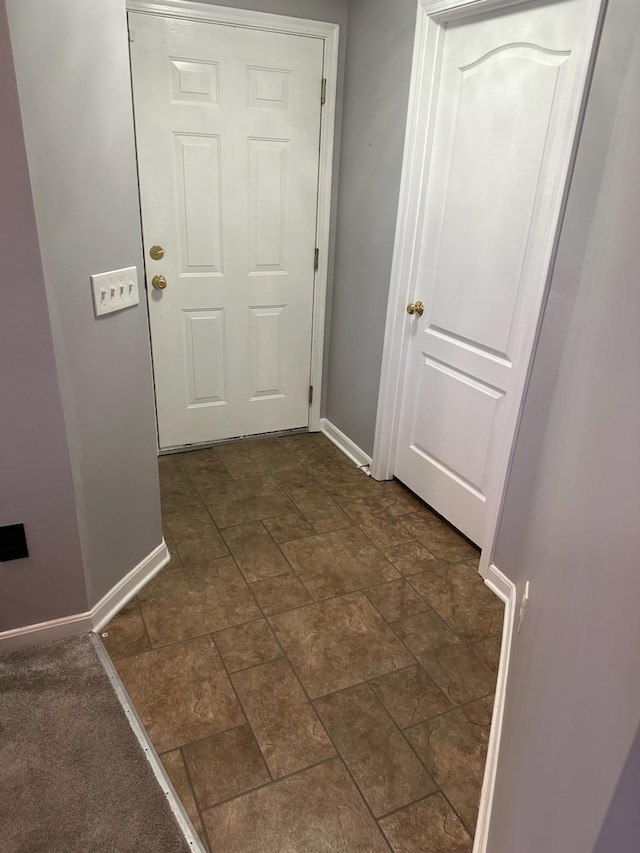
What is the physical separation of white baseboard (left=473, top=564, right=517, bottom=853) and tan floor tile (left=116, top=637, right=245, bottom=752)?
2.23 feet

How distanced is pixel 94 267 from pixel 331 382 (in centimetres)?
193

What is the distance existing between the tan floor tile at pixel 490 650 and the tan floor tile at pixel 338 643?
241 mm

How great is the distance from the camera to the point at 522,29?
6.39ft

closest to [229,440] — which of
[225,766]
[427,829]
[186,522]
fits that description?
[186,522]

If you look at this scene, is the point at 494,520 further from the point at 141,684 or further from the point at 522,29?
the point at 522,29

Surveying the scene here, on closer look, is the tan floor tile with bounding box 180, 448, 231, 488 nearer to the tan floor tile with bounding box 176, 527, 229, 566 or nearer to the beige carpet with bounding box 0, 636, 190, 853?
the tan floor tile with bounding box 176, 527, 229, 566

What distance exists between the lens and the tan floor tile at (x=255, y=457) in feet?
10.2

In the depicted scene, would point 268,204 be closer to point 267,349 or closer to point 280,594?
point 267,349

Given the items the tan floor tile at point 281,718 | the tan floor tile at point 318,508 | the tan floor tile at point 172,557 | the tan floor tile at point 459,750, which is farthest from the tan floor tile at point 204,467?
the tan floor tile at point 459,750

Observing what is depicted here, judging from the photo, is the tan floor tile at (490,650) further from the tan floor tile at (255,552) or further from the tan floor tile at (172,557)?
the tan floor tile at (172,557)

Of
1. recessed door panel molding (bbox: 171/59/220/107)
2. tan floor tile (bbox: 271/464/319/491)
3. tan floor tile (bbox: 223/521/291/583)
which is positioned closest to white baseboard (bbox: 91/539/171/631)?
tan floor tile (bbox: 223/521/291/583)

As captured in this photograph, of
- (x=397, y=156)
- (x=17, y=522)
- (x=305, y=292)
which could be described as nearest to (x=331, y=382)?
(x=305, y=292)

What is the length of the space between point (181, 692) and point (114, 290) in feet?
4.02

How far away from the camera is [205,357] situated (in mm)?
3152
